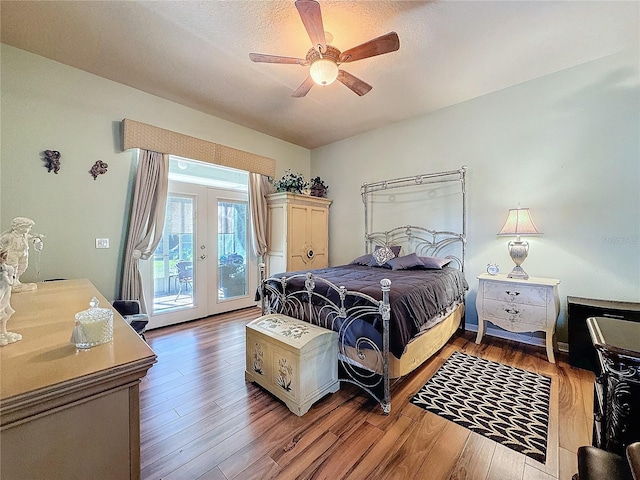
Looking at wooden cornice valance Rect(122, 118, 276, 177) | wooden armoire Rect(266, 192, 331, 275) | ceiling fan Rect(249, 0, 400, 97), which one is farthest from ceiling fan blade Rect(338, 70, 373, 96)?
wooden cornice valance Rect(122, 118, 276, 177)

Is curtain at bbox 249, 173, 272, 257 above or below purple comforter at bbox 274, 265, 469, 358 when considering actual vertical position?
above

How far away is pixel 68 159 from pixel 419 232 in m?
4.59

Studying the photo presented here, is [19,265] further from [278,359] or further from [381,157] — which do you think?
[381,157]

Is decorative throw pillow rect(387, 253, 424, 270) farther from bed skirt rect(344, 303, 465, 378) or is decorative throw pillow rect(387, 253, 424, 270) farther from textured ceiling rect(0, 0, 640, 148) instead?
textured ceiling rect(0, 0, 640, 148)

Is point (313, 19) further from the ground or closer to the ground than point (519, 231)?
further from the ground

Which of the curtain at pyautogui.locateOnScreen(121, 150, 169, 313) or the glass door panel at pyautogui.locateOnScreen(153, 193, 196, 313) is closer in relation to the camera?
the curtain at pyautogui.locateOnScreen(121, 150, 169, 313)

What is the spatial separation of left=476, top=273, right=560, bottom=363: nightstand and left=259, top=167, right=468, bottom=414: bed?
1.00ft

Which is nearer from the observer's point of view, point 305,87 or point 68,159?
point 305,87

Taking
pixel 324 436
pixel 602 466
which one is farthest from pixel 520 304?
pixel 324 436

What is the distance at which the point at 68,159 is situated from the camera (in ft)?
9.55

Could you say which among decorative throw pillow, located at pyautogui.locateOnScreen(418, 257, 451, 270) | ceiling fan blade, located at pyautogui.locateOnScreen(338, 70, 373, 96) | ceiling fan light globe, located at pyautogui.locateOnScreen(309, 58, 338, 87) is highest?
ceiling fan blade, located at pyautogui.locateOnScreen(338, 70, 373, 96)

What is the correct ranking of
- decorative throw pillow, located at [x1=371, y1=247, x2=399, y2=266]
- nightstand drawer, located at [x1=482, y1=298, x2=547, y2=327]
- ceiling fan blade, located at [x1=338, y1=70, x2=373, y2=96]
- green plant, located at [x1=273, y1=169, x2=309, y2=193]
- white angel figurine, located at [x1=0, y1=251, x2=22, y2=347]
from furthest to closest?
1. green plant, located at [x1=273, y1=169, x2=309, y2=193]
2. decorative throw pillow, located at [x1=371, y1=247, x2=399, y2=266]
3. nightstand drawer, located at [x1=482, y1=298, x2=547, y2=327]
4. ceiling fan blade, located at [x1=338, y1=70, x2=373, y2=96]
5. white angel figurine, located at [x1=0, y1=251, x2=22, y2=347]

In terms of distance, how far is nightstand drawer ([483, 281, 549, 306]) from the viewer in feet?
9.03

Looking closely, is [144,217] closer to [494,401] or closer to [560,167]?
[494,401]
